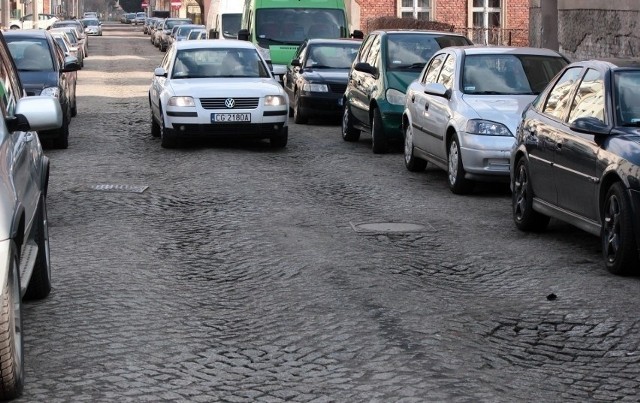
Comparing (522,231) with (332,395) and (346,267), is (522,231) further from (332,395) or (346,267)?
(332,395)

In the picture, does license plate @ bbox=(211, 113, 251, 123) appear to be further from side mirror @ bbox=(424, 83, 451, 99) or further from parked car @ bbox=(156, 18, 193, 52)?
parked car @ bbox=(156, 18, 193, 52)

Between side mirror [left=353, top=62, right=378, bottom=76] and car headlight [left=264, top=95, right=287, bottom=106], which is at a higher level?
side mirror [left=353, top=62, right=378, bottom=76]

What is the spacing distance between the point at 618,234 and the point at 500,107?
487 cm

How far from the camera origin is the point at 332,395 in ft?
20.9

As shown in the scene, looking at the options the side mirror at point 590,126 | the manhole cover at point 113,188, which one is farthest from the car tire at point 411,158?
the side mirror at point 590,126

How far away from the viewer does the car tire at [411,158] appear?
53.6 feet

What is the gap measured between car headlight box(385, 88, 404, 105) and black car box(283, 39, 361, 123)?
195 inches

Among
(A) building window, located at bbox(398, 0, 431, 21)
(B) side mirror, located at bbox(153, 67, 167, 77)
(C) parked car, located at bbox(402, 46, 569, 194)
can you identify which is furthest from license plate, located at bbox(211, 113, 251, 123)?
(A) building window, located at bbox(398, 0, 431, 21)

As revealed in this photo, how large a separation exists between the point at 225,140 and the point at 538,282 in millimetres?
11516

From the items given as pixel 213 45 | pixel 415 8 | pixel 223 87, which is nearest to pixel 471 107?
pixel 223 87

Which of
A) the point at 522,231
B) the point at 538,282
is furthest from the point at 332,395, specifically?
the point at 522,231

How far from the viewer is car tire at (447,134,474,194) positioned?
14.1m

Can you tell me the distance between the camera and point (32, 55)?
69.7 feet

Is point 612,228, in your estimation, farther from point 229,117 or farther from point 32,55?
point 32,55
